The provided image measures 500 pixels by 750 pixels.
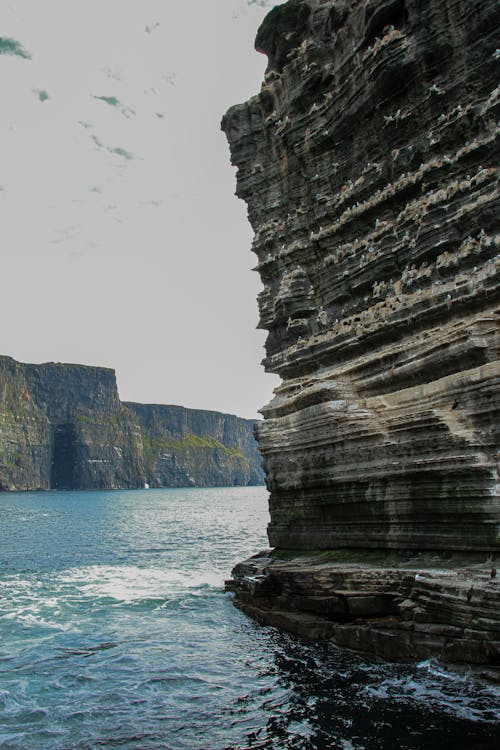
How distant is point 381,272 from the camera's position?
2500 centimetres

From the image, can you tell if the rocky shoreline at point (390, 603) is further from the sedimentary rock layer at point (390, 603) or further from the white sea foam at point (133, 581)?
the white sea foam at point (133, 581)

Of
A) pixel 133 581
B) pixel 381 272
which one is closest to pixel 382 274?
pixel 381 272

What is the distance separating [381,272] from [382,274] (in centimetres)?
9

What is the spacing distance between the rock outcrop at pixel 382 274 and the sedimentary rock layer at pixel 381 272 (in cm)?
6

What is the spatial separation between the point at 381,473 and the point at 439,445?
2.50 meters

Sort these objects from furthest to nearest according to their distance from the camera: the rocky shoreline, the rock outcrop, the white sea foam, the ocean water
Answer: the white sea foam < the rock outcrop < the rocky shoreline < the ocean water

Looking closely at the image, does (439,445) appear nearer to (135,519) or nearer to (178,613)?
(178,613)

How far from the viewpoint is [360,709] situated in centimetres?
1350

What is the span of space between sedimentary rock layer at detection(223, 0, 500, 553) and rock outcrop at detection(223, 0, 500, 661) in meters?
0.06

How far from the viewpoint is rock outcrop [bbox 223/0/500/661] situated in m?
18.3

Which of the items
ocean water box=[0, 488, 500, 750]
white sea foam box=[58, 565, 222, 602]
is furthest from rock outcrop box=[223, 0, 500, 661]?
white sea foam box=[58, 565, 222, 602]

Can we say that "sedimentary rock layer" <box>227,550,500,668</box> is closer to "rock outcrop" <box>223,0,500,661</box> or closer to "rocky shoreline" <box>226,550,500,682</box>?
"rocky shoreline" <box>226,550,500,682</box>

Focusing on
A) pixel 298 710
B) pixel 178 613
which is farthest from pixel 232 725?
pixel 178 613

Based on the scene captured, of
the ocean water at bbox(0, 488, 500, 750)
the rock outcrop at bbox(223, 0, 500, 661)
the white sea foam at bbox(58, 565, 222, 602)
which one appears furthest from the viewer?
the white sea foam at bbox(58, 565, 222, 602)
